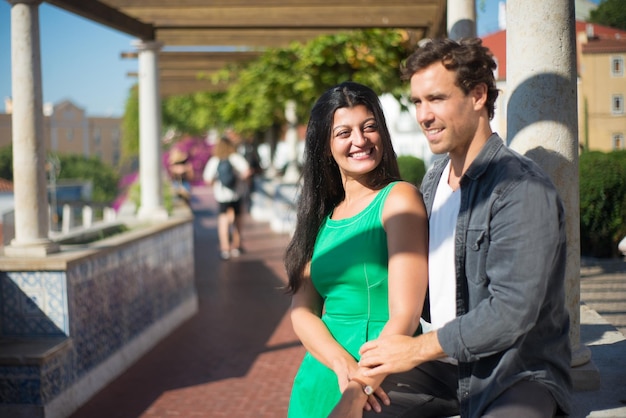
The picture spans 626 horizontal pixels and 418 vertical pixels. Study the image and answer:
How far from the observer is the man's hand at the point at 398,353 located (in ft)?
7.34

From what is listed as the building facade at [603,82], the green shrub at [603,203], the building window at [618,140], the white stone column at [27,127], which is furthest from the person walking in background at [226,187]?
the building facade at [603,82]

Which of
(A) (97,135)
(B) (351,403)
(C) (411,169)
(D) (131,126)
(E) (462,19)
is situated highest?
(A) (97,135)

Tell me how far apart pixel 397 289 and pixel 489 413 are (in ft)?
1.55

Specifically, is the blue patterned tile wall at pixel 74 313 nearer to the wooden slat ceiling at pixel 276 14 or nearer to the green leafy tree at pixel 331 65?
the wooden slat ceiling at pixel 276 14

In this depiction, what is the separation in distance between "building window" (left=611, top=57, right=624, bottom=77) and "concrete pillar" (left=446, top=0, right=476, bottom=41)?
984 millimetres

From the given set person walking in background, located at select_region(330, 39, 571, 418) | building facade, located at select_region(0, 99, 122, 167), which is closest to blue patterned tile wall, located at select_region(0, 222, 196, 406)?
person walking in background, located at select_region(330, 39, 571, 418)

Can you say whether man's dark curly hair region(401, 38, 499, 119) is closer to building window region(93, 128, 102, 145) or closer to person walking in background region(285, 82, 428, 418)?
person walking in background region(285, 82, 428, 418)

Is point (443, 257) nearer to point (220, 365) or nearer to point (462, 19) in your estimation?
point (462, 19)

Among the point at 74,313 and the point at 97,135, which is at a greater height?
the point at 97,135

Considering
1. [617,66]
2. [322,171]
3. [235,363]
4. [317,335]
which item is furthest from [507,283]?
[235,363]

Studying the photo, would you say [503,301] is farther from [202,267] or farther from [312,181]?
[202,267]

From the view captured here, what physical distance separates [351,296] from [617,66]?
3.43m

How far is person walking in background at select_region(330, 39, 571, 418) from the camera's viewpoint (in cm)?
207

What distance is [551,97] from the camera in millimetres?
3020
